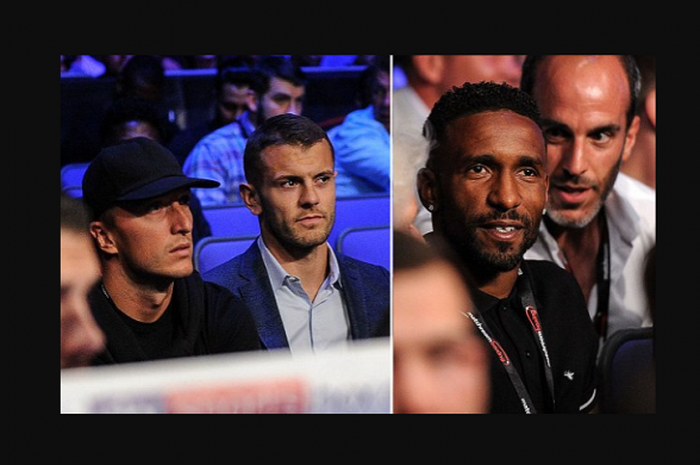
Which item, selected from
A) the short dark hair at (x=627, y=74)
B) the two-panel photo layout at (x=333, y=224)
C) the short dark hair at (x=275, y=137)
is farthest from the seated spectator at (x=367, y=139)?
the short dark hair at (x=627, y=74)

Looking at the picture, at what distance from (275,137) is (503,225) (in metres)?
1.36

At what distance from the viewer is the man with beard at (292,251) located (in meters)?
6.12

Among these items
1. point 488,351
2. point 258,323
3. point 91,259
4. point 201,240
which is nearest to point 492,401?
point 488,351

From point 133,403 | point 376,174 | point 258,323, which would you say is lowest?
point 133,403

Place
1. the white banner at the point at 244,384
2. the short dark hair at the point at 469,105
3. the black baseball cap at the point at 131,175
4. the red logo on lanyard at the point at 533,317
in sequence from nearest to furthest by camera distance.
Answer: the black baseball cap at the point at 131,175
the white banner at the point at 244,384
the short dark hair at the point at 469,105
the red logo on lanyard at the point at 533,317

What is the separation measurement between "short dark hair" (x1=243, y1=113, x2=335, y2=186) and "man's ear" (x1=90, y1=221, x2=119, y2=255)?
82 centimetres

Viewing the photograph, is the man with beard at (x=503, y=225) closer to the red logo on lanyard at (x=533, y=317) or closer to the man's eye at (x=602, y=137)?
the red logo on lanyard at (x=533, y=317)

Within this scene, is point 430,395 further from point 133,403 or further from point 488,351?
point 133,403

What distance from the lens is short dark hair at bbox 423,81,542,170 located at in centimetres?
623

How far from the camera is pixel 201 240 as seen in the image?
242 inches

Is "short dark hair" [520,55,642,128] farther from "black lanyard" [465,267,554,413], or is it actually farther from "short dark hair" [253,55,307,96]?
"short dark hair" [253,55,307,96]

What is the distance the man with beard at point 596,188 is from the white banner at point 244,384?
3.98ft

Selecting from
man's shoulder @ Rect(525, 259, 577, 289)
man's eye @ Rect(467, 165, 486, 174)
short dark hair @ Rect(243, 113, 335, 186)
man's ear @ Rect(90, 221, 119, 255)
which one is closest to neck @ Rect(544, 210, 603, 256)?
man's shoulder @ Rect(525, 259, 577, 289)

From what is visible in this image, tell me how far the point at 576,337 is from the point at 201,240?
87.3 inches
